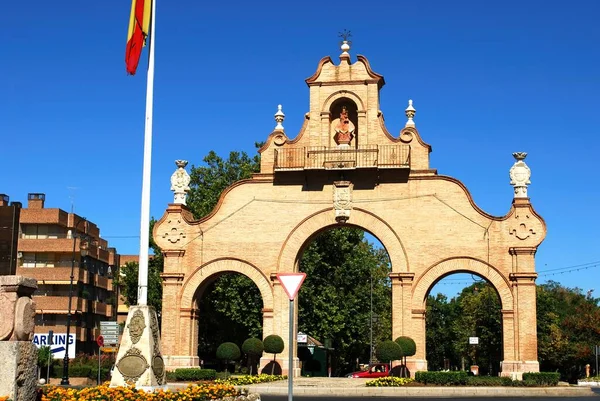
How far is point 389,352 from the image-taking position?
32.1 m

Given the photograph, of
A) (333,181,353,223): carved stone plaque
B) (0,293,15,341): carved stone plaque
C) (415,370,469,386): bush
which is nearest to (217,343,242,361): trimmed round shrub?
(333,181,353,223): carved stone plaque

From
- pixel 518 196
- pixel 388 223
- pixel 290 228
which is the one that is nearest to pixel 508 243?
pixel 518 196

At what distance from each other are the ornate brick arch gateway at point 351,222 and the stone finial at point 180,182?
0.18ft

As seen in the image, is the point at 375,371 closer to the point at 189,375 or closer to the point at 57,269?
the point at 189,375

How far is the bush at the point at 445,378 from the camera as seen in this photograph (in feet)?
101

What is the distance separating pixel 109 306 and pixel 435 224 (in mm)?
43962

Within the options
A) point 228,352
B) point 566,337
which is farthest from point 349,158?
point 566,337

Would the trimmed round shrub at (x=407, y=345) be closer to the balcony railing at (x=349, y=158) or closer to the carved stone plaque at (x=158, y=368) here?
the balcony railing at (x=349, y=158)

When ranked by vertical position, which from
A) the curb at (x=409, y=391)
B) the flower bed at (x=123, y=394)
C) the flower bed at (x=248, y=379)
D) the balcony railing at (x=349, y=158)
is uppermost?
the balcony railing at (x=349, y=158)

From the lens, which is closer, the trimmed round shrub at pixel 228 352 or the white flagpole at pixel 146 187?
the white flagpole at pixel 146 187

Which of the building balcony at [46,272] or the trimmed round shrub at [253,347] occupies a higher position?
the building balcony at [46,272]

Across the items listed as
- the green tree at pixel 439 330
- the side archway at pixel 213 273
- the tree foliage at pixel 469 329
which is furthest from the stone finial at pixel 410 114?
the green tree at pixel 439 330

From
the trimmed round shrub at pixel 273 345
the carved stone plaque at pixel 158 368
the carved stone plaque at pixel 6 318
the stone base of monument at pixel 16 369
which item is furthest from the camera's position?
the trimmed round shrub at pixel 273 345

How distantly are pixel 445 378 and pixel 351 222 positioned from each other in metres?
8.70
